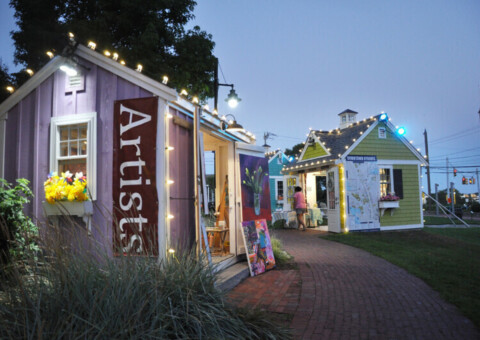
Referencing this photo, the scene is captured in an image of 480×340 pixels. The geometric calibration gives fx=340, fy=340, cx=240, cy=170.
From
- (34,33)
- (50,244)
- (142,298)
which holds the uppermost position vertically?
(34,33)

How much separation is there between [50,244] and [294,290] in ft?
12.4

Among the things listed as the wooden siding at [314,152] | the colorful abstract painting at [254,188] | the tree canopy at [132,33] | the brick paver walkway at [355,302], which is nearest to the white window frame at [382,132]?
the wooden siding at [314,152]

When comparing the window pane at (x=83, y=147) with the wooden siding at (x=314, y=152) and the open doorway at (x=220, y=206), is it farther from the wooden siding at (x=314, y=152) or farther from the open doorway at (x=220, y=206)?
the wooden siding at (x=314, y=152)

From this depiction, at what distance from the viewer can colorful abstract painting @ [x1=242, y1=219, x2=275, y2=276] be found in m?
6.38

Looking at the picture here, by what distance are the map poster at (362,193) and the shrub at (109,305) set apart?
10245 millimetres

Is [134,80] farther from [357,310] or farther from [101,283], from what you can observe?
[357,310]

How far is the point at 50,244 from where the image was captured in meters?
2.40

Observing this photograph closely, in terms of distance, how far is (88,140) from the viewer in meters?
5.39

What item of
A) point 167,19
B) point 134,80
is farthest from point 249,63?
point 134,80

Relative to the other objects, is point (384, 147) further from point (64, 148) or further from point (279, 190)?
point (64, 148)

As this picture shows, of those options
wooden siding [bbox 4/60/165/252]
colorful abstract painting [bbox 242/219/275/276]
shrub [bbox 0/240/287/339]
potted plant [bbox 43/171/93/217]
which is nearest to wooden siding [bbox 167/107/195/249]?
wooden siding [bbox 4/60/165/252]

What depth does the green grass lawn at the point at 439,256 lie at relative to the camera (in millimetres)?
4883

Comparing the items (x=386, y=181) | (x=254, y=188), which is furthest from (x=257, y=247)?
(x=386, y=181)

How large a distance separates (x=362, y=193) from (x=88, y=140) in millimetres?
10162
